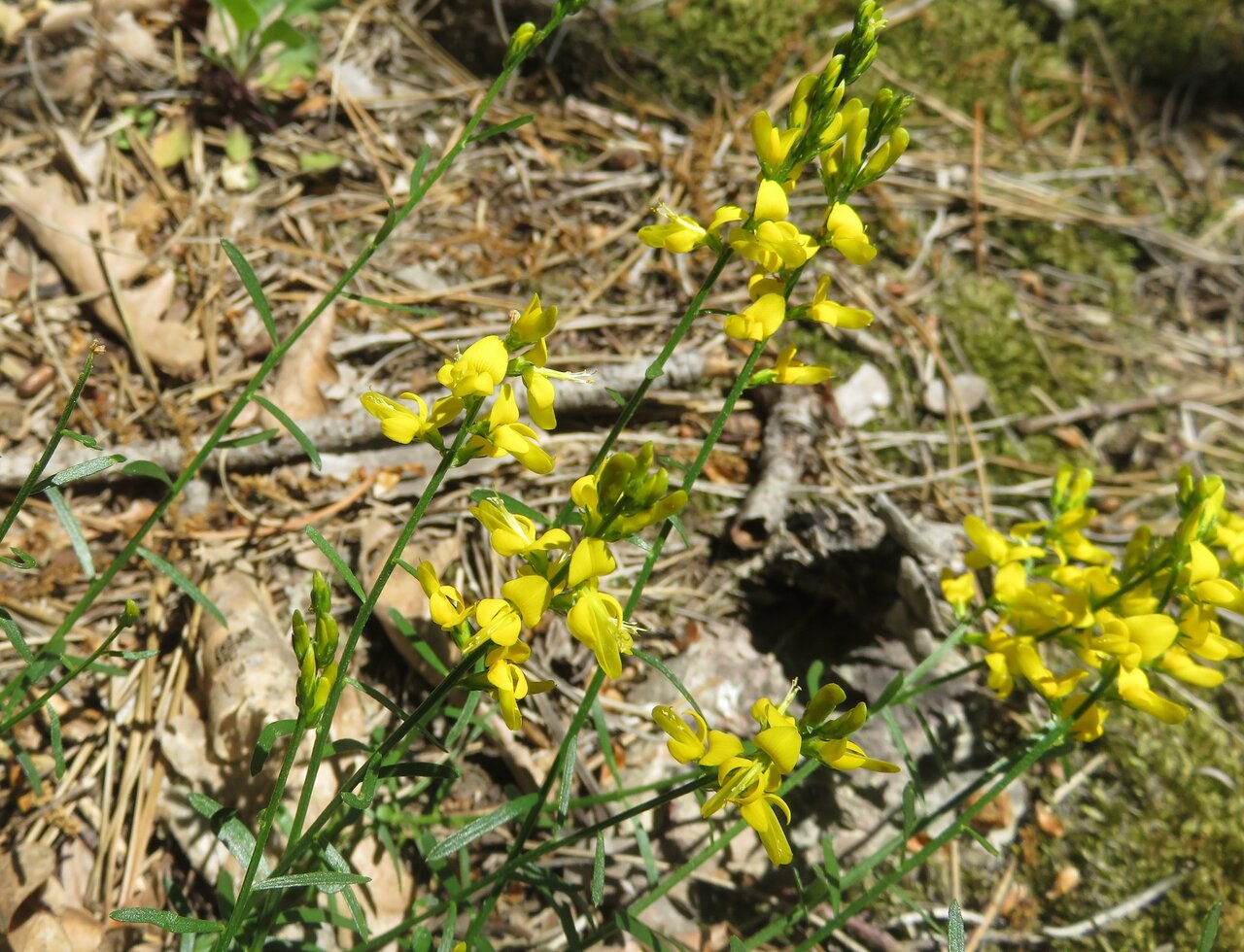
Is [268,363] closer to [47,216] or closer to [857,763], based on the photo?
[857,763]

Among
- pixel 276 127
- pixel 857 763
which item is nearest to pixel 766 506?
pixel 857 763

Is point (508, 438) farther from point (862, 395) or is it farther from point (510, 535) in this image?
point (862, 395)

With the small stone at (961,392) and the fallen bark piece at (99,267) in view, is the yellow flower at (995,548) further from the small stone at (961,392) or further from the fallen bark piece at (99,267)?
the fallen bark piece at (99,267)

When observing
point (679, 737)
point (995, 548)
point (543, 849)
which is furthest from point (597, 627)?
point (995, 548)

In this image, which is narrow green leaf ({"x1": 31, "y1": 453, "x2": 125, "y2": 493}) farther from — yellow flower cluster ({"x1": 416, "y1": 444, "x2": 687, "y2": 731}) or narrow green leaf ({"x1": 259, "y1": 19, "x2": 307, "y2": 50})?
narrow green leaf ({"x1": 259, "y1": 19, "x2": 307, "y2": 50})

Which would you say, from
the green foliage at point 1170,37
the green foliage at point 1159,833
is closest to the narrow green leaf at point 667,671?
the green foliage at point 1159,833
